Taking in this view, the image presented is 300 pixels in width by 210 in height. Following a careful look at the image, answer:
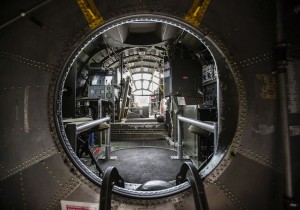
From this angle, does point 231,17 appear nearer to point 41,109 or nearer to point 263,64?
point 263,64

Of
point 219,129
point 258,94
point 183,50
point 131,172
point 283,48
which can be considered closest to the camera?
point 283,48

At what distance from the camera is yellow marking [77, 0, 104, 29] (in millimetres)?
2207

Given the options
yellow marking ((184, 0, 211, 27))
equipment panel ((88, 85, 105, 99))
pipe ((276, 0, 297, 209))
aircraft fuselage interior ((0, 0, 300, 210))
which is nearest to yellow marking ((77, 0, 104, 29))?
aircraft fuselage interior ((0, 0, 300, 210))

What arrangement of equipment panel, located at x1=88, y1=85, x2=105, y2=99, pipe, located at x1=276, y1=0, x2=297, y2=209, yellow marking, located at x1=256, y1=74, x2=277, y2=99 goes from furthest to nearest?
equipment panel, located at x1=88, y1=85, x2=105, y2=99 → yellow marking, located at x1=256, y1=74, x2=277, y2=99 → pipe, located at x1=276, y1=0, x2=297, y2=209

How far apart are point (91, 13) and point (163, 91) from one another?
8.16 metres

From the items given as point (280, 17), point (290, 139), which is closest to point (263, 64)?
point (280, 17)

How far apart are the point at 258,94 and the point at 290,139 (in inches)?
25.4

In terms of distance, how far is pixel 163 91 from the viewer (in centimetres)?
1023

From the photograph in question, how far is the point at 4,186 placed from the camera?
2.21m

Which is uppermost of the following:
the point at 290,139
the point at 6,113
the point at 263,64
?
the point at 263,64

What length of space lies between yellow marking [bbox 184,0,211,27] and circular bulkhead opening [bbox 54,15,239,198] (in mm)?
80

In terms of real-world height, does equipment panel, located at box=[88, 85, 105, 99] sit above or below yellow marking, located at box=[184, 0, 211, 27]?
below

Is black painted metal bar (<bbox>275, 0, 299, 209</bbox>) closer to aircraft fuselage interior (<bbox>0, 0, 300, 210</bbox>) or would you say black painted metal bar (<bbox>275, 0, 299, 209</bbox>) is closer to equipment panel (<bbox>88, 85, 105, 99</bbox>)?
aircraft fuselage interior (<bbox>0, 0, 300, 210</bbox>)

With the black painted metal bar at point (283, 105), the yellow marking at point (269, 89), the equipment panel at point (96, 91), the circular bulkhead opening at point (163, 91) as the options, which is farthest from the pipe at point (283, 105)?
the equipment panel at point (96, 91)
